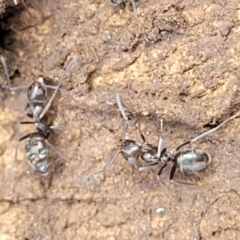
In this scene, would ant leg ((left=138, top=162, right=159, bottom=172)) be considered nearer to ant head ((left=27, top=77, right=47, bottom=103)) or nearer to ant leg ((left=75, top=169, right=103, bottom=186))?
ant leg ((left=75, top=169, right=103, bottom=186))

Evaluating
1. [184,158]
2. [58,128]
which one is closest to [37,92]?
[58,128]

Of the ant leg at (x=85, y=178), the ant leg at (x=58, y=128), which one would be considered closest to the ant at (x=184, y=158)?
the ant leg at (x=85, y=178)

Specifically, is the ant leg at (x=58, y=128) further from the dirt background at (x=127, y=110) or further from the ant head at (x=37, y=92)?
the ant head at (x=37, y=92)

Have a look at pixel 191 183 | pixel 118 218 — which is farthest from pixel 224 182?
pixel 118 218

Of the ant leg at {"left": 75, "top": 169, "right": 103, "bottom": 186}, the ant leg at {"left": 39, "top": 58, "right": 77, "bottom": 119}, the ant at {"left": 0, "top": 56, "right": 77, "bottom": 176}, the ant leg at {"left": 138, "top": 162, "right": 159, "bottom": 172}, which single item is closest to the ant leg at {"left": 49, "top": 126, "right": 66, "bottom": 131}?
the ant at {"left": 0, "top": 56, "right": 77, "bottom": 176}

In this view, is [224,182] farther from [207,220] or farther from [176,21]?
[176,21]
